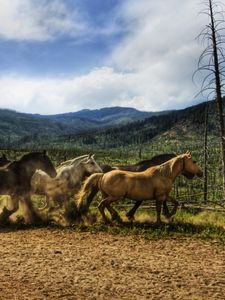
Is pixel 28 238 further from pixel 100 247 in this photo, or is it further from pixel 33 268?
pixel 33 268

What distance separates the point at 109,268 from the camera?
857 cm

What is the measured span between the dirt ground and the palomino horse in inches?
164

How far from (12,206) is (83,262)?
263 inches

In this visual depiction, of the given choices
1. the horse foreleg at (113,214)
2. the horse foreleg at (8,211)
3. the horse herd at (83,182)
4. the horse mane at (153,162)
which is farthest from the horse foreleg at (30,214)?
the horse mane at (153,162)

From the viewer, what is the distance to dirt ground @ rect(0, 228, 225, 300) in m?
7.23

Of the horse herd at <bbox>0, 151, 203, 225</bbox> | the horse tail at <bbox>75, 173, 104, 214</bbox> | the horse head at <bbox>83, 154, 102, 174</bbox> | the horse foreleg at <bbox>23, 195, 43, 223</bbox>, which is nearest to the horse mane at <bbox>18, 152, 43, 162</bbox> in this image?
the horse herd at <bbox>0, 151, 203, 225</bbox>

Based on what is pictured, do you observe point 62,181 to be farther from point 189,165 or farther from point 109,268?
point 109,268

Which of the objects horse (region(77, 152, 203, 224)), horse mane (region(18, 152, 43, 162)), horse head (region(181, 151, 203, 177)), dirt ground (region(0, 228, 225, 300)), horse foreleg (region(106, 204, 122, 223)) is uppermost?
horse mane (region(18, 152, 43, 162))

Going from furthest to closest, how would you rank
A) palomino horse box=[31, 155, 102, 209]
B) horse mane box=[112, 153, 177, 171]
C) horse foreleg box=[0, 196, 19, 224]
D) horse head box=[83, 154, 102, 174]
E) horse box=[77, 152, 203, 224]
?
horse mane box=[112, 153, 177, 171] < horse head box=[83, 154, 102, 174] < palomino horse box=[31, 155, 102, 209] < horse foreleg box=[0, 196, 19, 224] < horse box=[77, 152, 203, 224]

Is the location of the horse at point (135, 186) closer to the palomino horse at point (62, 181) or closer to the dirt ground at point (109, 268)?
the dirt ground at point (109, 268)

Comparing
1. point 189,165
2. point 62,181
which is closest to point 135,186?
point 189,165

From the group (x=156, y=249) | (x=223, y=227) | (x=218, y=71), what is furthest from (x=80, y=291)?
(x=218, y=71)

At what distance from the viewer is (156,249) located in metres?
10.2

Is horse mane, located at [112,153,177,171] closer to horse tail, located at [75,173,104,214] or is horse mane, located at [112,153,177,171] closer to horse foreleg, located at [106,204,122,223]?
horse tail, located at [75,173,104,214]
